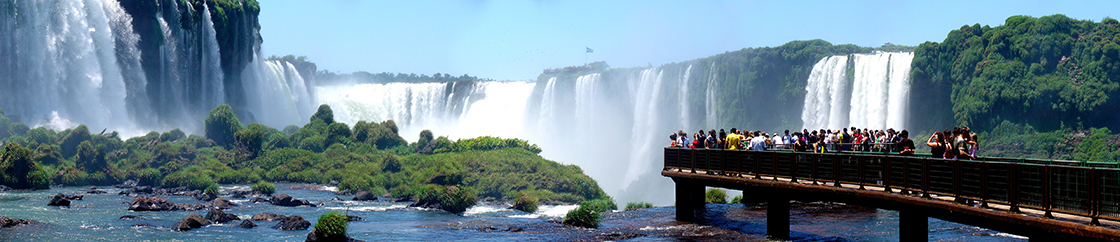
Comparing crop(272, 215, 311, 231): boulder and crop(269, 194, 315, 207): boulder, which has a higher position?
crop(272, 215, 311, 231): boulder

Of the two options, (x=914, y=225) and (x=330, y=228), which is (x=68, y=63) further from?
(x=914, y=225)

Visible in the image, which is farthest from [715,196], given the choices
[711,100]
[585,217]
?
[711,100]

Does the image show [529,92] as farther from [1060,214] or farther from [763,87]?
[1060,214]

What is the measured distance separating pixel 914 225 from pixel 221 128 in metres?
63.5

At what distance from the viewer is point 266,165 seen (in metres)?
62.2

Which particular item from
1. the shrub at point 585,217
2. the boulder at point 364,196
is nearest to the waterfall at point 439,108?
the boulder at point 364,196

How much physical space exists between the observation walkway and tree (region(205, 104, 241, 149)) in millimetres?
54746

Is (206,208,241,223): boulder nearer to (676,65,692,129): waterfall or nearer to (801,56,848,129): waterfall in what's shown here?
(801,56,848,129): waterfall

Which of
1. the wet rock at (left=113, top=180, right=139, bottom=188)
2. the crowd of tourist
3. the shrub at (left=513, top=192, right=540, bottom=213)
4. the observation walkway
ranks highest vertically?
the crowd of tourist

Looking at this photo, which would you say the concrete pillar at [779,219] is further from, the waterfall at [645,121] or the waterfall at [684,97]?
the waterfall at [645,121]

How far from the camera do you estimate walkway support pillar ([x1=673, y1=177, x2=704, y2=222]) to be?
2511 centimetres

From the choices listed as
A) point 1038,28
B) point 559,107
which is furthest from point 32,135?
point 1038,28

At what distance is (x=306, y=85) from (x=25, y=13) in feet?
188

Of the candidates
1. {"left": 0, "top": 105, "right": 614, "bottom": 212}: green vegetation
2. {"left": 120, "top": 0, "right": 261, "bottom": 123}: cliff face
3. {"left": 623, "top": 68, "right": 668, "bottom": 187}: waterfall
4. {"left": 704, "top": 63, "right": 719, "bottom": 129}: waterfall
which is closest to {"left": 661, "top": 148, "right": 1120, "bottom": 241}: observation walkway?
{"left": 0, "top": 105, "right": 614, "bottom": 212}: green vegetation
